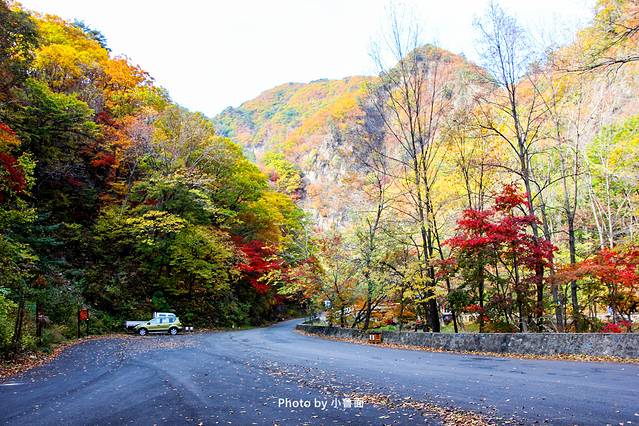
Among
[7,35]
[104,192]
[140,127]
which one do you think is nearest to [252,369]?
[7,35]

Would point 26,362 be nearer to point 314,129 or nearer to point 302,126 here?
point 314,129

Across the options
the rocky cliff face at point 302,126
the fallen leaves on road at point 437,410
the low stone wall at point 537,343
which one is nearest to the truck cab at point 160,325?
the low stone wall at point 537,343

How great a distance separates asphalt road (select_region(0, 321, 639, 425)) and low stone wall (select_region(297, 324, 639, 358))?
3.57 ft

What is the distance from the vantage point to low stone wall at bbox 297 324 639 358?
1079 cm

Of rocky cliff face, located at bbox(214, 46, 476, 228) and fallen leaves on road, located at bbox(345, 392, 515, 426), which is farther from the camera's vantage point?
rocky cliff face, located at bbox(214, 46, 476, 228)

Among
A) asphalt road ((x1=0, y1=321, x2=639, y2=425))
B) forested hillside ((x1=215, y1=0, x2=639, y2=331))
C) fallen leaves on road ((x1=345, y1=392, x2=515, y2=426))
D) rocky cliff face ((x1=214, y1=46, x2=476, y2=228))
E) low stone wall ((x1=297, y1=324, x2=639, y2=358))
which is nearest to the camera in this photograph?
fallen leaves on road ((x1=345, y1=392, x2=515, y2=426))

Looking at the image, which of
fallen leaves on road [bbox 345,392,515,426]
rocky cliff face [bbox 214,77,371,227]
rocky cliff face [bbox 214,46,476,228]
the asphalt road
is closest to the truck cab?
rocky cliff face [bbox 214,46,476,228]

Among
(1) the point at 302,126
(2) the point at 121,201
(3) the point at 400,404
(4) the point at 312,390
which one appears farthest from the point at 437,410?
(1) the point at 302,126

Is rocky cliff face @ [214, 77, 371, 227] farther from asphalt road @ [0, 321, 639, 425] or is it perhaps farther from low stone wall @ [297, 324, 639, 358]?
asphalt road @ [0, 321, 639, 425]

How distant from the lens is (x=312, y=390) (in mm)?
8211

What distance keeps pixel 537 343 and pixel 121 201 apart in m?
27.1

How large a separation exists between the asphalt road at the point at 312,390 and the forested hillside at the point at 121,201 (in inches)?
493

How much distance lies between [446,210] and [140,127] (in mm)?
20212

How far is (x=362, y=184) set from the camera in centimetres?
2266
